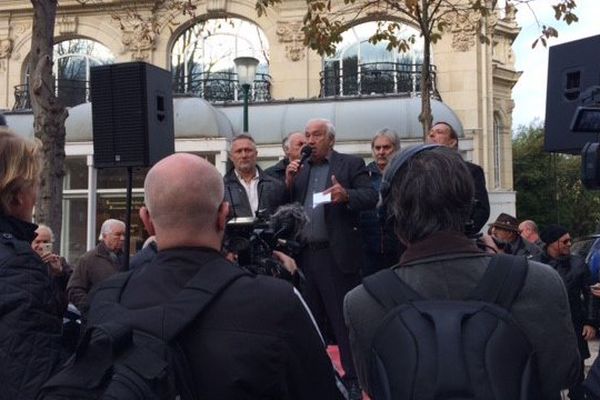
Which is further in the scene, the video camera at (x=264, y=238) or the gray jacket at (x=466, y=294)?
the video camera at (x=264, y=238)

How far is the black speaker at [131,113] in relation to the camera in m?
5.74

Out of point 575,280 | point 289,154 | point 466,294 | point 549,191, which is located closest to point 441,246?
point 466,294

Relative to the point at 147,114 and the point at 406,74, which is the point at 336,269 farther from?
the point at 406,74

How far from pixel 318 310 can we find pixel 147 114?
2.11 meters

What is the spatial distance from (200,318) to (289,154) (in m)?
4.84

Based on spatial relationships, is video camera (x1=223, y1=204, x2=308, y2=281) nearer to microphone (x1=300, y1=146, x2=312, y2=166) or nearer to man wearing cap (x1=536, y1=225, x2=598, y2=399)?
microphone (x1=300, y1=146, x2=312, y2=166)

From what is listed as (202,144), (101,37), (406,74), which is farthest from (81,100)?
(406,74)

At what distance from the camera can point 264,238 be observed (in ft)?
15.3

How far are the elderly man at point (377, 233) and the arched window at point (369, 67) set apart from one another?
1509 centimetres

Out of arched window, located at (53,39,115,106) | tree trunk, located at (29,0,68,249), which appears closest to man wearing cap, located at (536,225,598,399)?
tree trunk, located at (29,0,68,249)

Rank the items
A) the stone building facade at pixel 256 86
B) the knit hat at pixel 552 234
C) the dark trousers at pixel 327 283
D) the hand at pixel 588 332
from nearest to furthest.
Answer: the dark trousers at pixel 327 283, the hand at pixel 588 332, the knit hat at pixel 552 234, the stone building facade at pixel 256 86

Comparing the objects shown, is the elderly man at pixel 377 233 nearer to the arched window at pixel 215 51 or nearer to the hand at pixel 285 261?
the hand at pixel 285 261

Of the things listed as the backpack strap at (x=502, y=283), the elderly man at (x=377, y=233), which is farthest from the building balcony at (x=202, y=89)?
the backpack strap at (x=502, y=283)

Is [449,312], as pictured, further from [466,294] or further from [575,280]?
[575,280]
